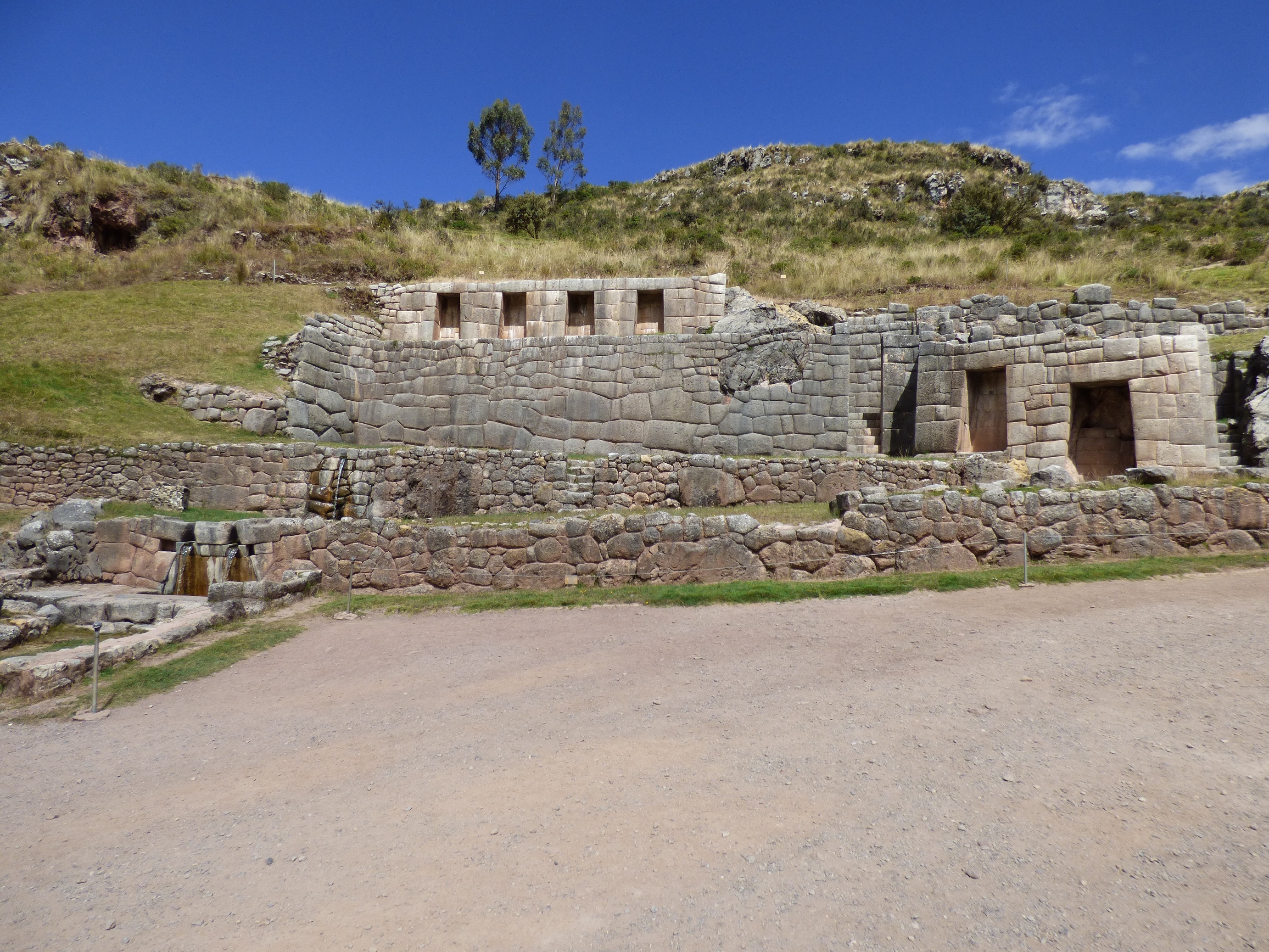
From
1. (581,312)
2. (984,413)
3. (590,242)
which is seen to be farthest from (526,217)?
(984,413)

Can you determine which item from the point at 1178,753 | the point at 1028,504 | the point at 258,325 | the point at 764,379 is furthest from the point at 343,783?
the point at 258,325

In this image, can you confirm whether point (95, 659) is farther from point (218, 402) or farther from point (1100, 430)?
point (1100, 430)

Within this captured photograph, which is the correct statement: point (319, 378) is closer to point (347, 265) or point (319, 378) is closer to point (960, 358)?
point (347, 265)

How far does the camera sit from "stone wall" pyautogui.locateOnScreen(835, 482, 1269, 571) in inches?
313

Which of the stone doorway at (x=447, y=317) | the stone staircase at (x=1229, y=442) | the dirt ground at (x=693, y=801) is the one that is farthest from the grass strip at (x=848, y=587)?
the stone doorway at (x=447, y=317)

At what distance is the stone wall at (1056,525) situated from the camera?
7945 mm

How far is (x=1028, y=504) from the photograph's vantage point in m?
8.18

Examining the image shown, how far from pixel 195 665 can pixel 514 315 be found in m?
14.5

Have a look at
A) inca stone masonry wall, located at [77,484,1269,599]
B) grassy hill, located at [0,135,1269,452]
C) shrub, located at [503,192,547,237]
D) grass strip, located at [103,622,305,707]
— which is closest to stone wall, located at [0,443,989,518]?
grassy hill, located at [0,135,1269,452]

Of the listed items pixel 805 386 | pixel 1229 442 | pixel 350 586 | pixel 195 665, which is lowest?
pixel 195 665

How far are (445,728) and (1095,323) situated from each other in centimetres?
1671

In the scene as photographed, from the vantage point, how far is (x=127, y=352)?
56.6 ft

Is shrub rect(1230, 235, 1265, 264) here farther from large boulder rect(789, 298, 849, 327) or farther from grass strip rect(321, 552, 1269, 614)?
grass strip rect(321, 552, 1269, 614)

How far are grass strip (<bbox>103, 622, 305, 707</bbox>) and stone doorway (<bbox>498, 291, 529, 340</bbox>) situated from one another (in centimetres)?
1277
